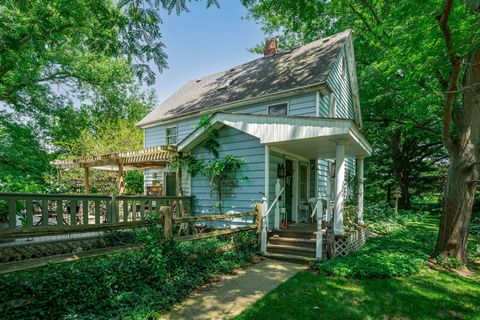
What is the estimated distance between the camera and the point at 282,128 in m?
6.46

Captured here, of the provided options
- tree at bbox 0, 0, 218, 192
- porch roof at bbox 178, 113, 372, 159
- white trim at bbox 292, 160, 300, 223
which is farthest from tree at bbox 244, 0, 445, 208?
white trim at bbox 292, 160, 300, 223

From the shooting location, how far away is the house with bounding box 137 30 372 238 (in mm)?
6379

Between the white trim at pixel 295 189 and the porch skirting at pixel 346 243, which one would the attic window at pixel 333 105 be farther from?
the porch skirting at pixel 346 243

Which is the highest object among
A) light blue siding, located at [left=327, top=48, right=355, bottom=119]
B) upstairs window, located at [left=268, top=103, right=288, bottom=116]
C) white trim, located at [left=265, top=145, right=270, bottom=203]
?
light blue siding, located at [left=327, top=48, right=355, bottom=119]

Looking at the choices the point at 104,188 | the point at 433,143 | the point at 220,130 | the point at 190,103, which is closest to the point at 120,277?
the point at 220,130

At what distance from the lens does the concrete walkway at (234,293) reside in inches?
143

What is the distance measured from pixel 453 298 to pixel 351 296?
1653 mm

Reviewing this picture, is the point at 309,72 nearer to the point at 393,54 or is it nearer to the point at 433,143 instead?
the point at 393,54

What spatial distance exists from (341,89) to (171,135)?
833cm

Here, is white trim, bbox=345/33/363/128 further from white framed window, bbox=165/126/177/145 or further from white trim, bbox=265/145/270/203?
white framed window, bbox=165/126/177/145

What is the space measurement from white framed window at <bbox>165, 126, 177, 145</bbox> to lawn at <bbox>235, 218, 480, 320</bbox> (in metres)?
9.50

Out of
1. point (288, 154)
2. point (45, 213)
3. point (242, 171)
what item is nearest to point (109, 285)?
point (45, 213)

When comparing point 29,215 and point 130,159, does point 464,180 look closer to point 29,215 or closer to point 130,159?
point 29,215

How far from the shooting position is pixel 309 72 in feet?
30.4
